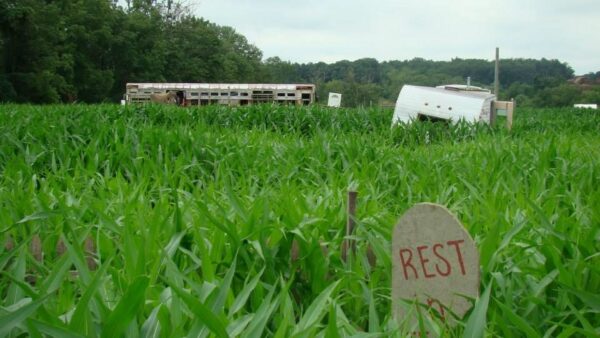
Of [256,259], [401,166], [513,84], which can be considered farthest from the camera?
[513,84]

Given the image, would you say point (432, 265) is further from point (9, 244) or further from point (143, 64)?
point (143, 64)

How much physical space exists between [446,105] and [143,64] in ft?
144

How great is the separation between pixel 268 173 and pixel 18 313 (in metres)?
3.37

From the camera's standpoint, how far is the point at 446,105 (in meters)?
12.8

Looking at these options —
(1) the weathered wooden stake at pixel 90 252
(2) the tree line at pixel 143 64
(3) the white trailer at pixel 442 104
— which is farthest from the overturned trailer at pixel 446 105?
(2) the tree line at pixel 143 64

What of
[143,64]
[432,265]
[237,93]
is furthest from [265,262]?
[143,64]

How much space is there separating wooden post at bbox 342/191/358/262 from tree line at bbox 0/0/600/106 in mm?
34086

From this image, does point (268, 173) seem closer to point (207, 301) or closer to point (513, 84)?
point (207, 301)

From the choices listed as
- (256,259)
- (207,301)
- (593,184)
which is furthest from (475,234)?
(593,184)

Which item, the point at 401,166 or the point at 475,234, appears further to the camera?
the point at 401,166

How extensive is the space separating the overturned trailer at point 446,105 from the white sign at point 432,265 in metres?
10.8

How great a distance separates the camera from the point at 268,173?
4645mm

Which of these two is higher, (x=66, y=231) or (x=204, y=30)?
(x=204, y=30)

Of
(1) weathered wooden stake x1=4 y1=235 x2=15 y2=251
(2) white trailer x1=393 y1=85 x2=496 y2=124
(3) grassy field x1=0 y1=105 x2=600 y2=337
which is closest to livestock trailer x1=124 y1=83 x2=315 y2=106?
(2) white trailer x1=393 y1=85 x2=496 y2=124
